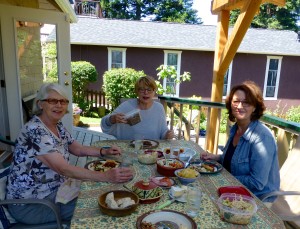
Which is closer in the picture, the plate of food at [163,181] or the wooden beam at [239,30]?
the plate of food at [163,181]

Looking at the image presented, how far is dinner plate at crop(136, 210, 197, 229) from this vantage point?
1.09 meters

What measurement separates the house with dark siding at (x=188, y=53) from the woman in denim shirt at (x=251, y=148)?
867 cm

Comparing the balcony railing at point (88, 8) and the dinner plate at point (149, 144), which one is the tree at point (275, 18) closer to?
the balcony railing at point (88, 8)

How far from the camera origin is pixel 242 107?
1845 mm

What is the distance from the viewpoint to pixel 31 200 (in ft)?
4.68

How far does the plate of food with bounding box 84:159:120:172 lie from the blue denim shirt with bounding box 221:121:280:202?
31.9 inches

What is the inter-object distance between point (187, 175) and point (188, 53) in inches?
388

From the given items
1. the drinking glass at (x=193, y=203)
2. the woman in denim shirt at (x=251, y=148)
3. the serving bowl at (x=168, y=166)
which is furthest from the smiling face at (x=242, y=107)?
the drinking glass at (x=193, y=203)

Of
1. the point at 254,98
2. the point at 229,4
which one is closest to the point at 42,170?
the point at 254,98

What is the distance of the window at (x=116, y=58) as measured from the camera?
10.4 m

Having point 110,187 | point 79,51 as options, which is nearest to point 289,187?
point 110,187

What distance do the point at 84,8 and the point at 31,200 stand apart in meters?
19.8

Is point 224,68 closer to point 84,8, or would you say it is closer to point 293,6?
point 84,8

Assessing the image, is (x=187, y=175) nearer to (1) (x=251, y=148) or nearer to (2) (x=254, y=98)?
(1) (x=251, y=148)
